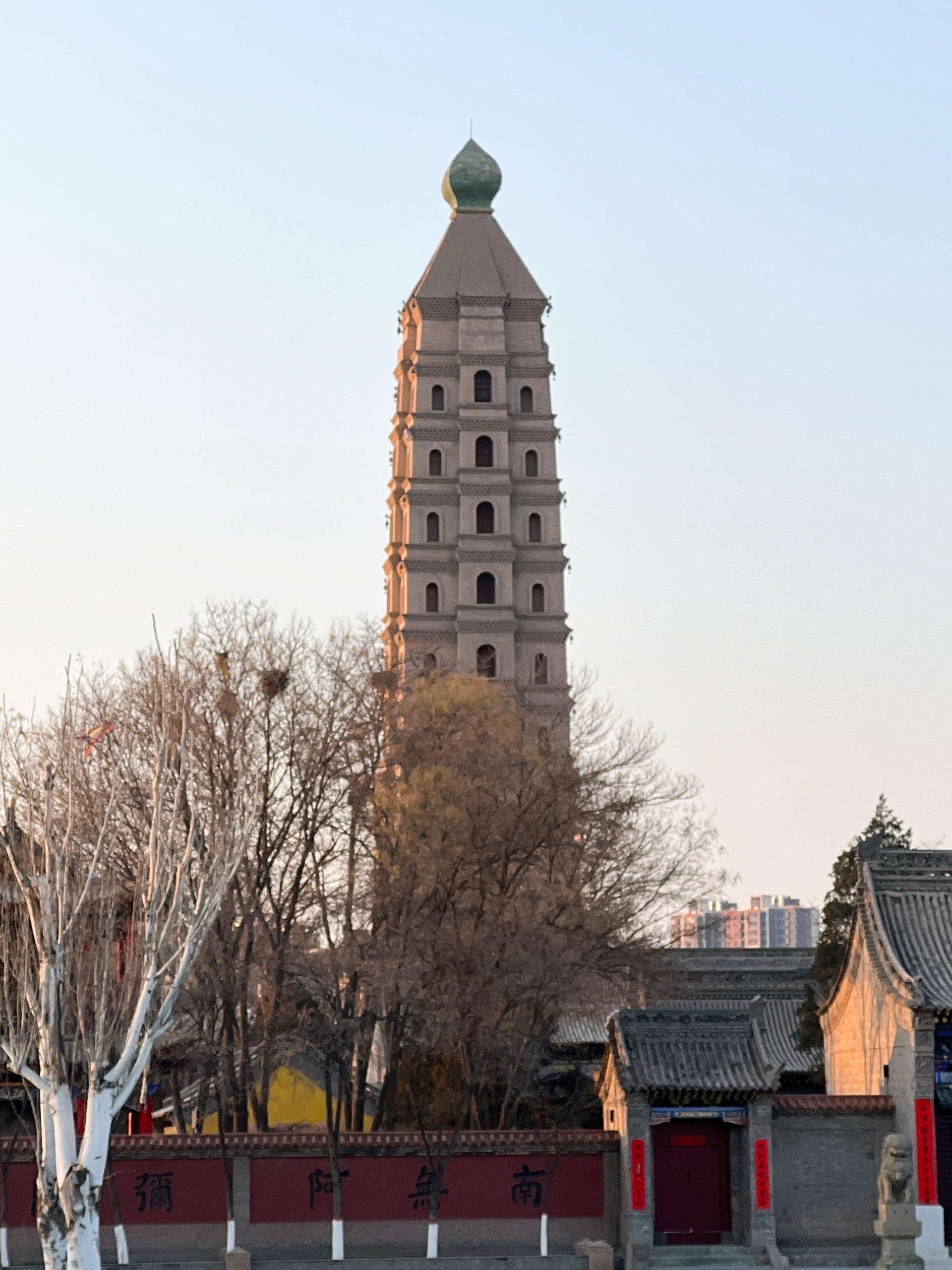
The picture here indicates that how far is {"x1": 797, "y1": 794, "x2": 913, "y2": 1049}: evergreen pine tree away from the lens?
1724 inches

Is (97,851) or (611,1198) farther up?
(97,851)

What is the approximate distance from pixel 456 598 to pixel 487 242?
1232 centimetres

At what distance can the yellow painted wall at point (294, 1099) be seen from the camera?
39.8m

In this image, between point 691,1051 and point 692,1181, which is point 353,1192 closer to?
point 692,1181

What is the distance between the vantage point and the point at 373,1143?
92.5 ft

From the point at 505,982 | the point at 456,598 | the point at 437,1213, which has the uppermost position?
the point at 456,598

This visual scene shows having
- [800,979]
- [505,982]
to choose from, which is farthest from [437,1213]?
[800,979]

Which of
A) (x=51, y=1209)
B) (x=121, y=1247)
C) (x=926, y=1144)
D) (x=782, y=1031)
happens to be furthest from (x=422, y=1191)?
(x=782, y=1031)

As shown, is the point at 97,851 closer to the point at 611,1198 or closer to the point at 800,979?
the point at 611,1198

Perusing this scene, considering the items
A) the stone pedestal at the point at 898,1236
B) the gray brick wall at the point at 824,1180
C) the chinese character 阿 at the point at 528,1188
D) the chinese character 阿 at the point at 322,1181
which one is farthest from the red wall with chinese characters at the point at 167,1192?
the stone pedestal at the point at 898,1236

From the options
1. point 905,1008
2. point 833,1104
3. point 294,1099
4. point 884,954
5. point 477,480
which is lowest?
point 294,1099

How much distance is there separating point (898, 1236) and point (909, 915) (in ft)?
20.9

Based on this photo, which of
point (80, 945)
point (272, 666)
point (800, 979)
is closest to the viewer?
point (80, 945)

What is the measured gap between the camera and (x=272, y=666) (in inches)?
1302
